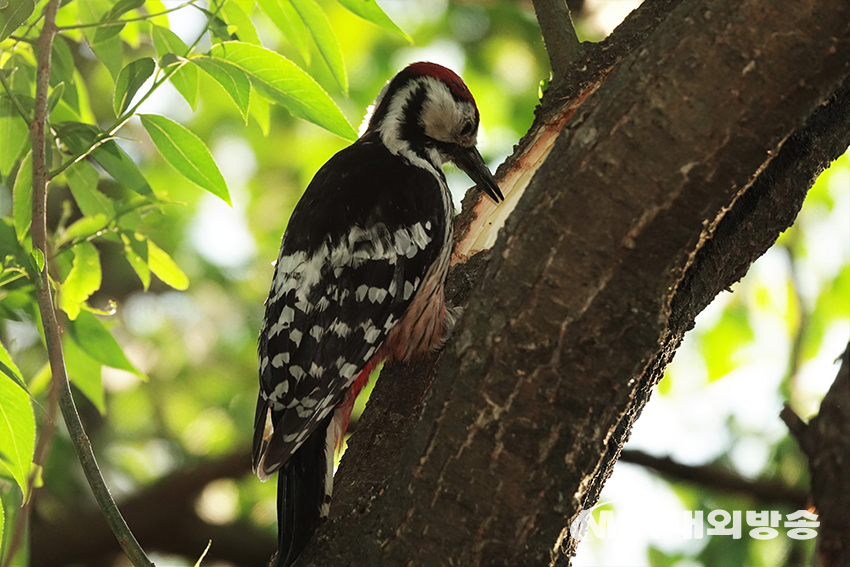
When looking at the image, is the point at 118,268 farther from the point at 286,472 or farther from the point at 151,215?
the point at 286,472

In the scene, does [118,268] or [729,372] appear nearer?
[729,372]

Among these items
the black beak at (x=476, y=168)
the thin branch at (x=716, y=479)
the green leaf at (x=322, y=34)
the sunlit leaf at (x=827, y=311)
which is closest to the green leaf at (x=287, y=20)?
the green leaf at (x=322, y=34)

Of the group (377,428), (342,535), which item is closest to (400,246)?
(377,428)

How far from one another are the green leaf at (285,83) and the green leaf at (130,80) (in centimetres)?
15

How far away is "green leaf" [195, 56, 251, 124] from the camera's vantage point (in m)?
1.73

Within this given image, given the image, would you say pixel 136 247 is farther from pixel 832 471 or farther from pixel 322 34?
pixel 832 471

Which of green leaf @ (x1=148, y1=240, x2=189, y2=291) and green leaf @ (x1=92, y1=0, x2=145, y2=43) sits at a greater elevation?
green leaf @ (x1=92, y1=0, x2=145, y2=43)

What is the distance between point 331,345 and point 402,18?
13.9 feet

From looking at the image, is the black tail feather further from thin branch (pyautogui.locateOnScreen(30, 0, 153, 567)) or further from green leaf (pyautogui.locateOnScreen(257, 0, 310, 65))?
green leaf (pyautogui.locateOnScreen(257, 0, 310, 65))

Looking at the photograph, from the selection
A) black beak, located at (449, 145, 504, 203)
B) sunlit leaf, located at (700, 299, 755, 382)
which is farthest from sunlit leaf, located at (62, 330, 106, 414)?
sunlit leaf, located at (700, 299, 755, 382)

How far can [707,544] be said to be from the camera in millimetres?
4113

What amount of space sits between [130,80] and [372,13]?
23.7 inches

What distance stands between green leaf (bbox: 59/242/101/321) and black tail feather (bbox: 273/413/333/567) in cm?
66

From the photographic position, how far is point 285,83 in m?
1.82
